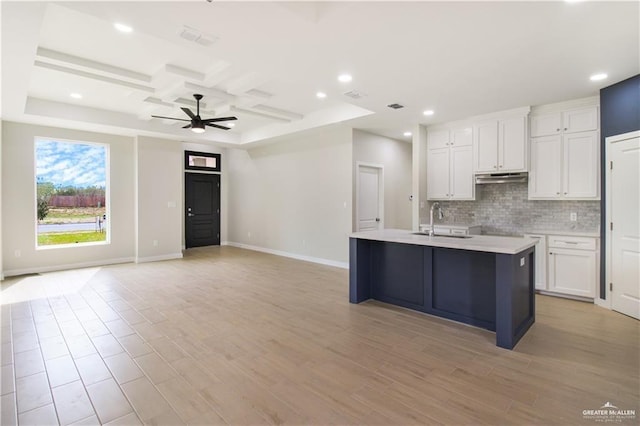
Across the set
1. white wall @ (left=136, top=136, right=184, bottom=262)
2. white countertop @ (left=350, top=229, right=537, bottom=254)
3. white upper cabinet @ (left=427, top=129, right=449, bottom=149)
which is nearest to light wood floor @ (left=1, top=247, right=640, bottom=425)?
white countertop @ (left=350, top=229, right=537, bottom=254)

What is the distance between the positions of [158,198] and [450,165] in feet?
20.4

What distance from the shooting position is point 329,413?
204cm

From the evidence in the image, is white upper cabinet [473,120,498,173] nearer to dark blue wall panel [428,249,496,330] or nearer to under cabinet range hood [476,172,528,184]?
under cabinet range hood [476,172,528,184]

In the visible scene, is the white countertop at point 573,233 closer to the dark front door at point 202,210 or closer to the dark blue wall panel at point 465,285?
the dark blue wall panel at point 465,285

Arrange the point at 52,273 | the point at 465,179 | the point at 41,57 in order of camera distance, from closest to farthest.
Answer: the point at 41,57 → the point at 465,179 → the point at 52,273

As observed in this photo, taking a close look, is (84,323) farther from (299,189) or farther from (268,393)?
(299,189)

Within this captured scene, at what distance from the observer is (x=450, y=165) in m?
5.73

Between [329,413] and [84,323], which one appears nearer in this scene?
[329,413]

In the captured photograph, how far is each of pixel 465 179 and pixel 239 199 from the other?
6.11 metres

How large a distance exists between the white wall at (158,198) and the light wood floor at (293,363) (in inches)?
107

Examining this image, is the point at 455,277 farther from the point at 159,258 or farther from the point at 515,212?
the point at 159,258

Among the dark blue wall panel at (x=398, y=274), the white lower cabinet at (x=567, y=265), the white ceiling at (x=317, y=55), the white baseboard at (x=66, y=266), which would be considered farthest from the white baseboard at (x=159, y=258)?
the white lower cabinet at (x=567, y=265)

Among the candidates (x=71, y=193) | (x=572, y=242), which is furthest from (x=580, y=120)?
(x=71, y=193)

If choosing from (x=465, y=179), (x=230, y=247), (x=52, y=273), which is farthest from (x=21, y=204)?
(x=465, y=179)
